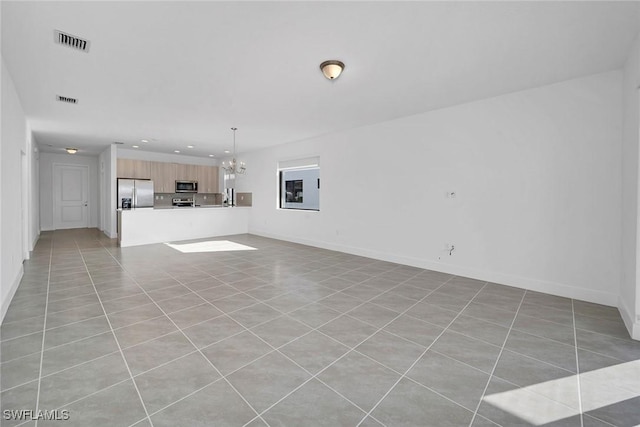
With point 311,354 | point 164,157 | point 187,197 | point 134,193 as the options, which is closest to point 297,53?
point 311,354

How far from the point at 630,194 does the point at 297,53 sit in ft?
12.0

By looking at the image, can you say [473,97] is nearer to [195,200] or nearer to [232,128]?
[232,128]

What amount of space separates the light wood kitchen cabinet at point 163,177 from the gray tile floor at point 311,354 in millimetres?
5913

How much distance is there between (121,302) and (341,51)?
3.68 meters

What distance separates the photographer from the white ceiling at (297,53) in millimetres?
→ 2328

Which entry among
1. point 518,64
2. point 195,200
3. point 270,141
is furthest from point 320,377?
point 195,200

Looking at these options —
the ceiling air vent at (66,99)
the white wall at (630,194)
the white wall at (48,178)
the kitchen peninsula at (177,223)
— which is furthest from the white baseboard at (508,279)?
the white wall at (48,178)

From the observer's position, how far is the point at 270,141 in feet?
25.2

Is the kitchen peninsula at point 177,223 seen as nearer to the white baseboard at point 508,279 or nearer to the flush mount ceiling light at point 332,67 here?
the white baseboard at point 508,279

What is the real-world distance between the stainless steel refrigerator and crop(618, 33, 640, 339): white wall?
10.6 metres

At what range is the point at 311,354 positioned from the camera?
2287 millimetres

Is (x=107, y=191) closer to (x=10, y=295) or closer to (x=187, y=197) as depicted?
(x=187, y=197)

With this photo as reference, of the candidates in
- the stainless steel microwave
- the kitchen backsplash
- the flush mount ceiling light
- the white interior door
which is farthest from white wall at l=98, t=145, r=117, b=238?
the flush mount ceiling light

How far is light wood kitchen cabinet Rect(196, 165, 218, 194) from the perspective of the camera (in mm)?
10699
